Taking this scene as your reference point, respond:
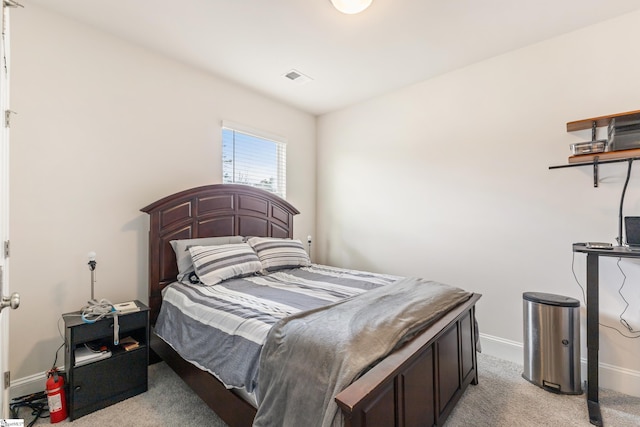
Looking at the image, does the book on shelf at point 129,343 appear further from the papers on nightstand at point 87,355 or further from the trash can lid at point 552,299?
the trash can lid at point 552,299

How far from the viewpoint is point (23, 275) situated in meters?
2.08

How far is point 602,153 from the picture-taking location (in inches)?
84.4

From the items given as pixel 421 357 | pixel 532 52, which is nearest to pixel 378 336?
pixel 421 357

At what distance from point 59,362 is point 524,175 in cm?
419

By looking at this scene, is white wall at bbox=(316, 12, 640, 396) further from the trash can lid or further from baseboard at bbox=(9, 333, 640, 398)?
the trash can lid

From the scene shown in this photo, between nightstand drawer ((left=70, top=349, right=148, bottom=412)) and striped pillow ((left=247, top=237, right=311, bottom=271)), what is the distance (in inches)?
49.0

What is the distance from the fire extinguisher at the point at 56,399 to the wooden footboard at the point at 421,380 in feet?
6.44

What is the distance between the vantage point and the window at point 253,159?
3389 mm

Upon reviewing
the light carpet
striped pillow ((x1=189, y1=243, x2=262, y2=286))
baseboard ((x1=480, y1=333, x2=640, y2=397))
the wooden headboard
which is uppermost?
the wooden headboard

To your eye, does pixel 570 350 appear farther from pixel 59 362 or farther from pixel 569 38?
pixel 59 362

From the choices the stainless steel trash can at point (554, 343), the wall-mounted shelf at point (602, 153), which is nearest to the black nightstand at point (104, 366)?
the stainless steel trash can at point (554, 343)

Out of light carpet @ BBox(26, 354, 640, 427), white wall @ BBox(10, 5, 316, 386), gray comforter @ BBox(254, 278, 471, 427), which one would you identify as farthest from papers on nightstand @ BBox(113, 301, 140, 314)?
gray comforter @ BBox(254, 278, 471, 427)

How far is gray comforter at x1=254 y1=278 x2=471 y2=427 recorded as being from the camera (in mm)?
1129

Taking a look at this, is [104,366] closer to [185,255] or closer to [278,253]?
[185,255]
